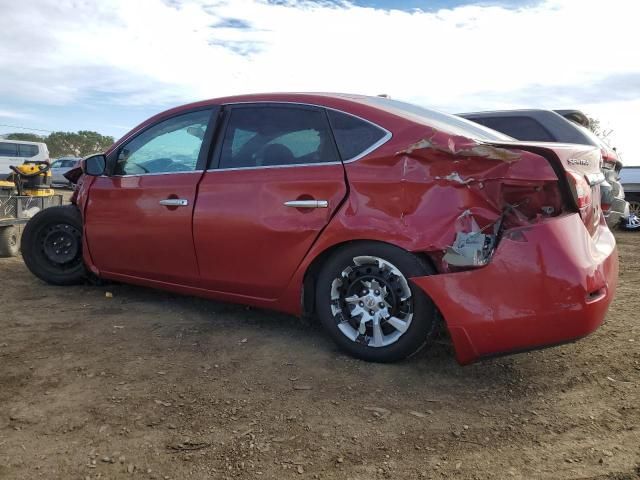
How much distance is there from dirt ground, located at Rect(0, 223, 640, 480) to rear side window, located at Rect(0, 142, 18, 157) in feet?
69.6

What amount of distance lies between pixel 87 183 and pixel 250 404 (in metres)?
2.79

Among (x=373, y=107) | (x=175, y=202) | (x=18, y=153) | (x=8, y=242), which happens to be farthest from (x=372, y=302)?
(x=18, y=153)

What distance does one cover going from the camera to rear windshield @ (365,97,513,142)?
3167 mm

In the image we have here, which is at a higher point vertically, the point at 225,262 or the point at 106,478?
the point at 225,262

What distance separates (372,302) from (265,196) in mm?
978

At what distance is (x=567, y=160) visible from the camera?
2859 millimetres

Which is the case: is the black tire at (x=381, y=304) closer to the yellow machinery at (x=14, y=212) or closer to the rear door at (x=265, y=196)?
the rear door at (x=265, y=196)

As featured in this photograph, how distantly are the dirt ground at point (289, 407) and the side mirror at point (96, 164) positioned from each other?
4.10 ft

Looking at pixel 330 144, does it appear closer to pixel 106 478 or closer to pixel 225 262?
pixel 225 262

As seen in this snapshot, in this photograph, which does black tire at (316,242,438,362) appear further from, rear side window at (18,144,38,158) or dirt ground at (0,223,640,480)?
rear side window at (18,144,38,158)

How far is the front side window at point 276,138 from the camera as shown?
3.40m

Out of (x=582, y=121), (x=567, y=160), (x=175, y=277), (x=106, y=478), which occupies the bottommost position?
(x=106, y=478)

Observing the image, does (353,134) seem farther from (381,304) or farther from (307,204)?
(381,304)

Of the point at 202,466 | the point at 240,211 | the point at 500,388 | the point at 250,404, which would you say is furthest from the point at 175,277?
the point at 500,388
